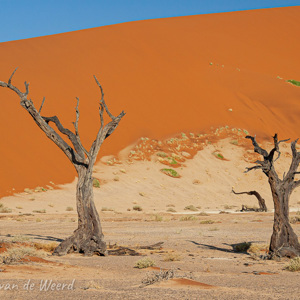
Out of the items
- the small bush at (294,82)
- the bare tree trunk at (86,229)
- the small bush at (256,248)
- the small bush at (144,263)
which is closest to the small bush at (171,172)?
the small bush at (294,82)

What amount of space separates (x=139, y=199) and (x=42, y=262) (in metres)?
26.0

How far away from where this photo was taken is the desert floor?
873 centimetres

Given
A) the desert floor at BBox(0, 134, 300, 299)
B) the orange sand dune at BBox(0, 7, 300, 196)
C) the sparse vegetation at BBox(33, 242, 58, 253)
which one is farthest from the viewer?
the orange sand dune at BBox(0, 7, 300, 196)

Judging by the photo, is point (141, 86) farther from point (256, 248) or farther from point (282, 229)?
point (282, 229)

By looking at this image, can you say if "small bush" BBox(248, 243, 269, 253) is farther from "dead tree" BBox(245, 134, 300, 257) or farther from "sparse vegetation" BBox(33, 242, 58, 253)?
"sparse vegetation" BBox(33, 242, 58, 253)

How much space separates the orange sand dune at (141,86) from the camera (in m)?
42.8

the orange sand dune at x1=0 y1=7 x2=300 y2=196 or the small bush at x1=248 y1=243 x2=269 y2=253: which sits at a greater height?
the orange sand dune at x1=0 y1=7 x2=300 y2=196

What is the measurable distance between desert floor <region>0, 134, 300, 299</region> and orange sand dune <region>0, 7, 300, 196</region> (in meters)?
3.21

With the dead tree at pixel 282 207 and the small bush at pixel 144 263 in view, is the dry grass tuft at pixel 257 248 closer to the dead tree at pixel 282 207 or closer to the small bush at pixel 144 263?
the dead tree at pixel 282 207

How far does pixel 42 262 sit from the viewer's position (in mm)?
11789

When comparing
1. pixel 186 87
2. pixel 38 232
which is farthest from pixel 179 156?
pixel 38 232

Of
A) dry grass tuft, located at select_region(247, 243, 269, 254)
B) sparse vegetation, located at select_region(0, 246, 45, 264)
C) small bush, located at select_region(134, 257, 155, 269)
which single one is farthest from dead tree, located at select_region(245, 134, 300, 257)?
sparse vegetation, located at select_region(0, 246, 45, 264)

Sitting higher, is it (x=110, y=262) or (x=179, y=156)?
(x=179, y=156)

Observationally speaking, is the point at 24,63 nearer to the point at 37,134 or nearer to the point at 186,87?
the point at 37,134
